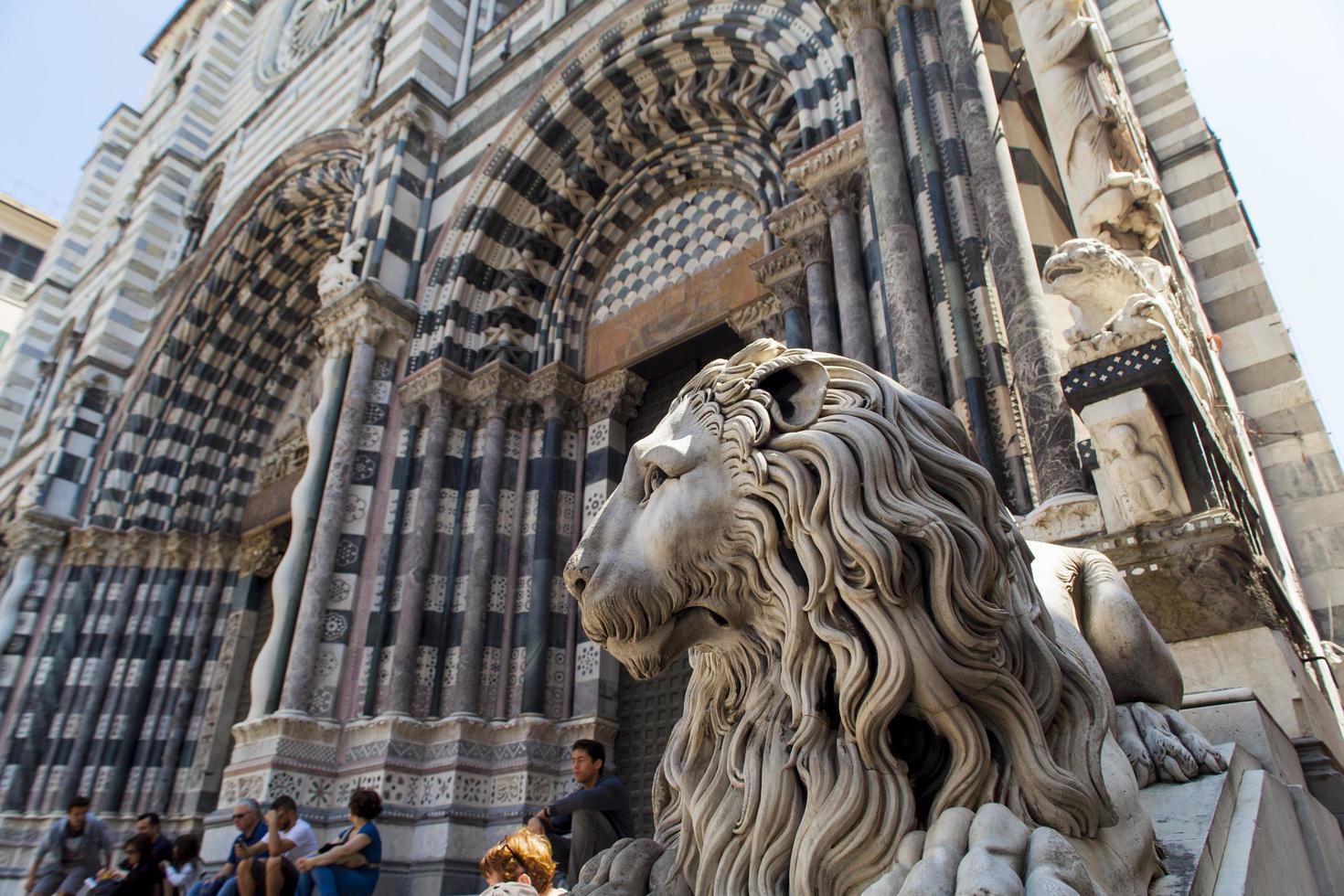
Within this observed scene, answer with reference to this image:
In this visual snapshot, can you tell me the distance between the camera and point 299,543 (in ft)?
24.7

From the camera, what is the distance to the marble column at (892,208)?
4492 mm

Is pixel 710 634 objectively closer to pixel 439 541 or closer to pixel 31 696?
pixel 439 541

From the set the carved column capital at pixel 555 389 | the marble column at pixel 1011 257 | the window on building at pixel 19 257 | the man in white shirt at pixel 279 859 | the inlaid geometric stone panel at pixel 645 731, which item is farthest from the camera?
the window on building at pixel 19 257

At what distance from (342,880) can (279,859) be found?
32.8 inches

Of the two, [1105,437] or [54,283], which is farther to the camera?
[54,283]

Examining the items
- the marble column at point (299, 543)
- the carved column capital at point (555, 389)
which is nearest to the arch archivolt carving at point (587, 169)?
the carved column capital at point (555, 389)

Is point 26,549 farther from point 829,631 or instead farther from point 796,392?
point 829,631

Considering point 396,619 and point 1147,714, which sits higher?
point 396,619

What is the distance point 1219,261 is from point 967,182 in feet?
15.6

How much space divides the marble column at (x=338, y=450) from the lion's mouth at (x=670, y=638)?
19.6 feet

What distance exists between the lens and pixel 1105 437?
3293 mm

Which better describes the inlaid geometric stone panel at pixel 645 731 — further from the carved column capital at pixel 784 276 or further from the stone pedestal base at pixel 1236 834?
the stone pedestal base at pixel 1236 834

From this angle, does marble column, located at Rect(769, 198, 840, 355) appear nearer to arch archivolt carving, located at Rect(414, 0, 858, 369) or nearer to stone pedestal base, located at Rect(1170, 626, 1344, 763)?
arch archivolt carving, located at Rect(414, 0, 858, 369)

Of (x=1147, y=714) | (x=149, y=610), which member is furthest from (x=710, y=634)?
(x=149, y=610)
